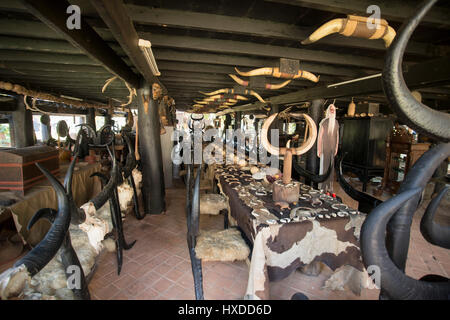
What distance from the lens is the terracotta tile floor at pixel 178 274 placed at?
2566 mm

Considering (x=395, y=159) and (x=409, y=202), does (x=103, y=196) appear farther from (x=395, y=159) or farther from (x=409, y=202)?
(x=395, y=159)

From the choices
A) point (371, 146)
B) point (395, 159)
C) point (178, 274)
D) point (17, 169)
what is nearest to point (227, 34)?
point (178, 274)

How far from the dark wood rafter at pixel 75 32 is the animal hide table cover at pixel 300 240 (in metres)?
2.38

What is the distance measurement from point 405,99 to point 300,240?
1.74 meters

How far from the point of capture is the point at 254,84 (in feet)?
12.9

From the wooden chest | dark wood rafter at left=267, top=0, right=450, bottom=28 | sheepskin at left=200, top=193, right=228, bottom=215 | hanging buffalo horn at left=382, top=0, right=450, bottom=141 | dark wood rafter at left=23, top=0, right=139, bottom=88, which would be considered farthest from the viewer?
sheepskin at left=200, top=193, right=228, bottom=215

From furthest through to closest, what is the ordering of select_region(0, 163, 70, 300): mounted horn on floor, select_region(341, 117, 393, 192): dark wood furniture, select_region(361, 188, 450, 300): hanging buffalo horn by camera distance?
select_region(341, 117, 393, 192): dark wood furniture, select_region(0, 163, 70, 300): mounted horn on floor, select_region(361, 188, 450, 300): hanging buffalo horn

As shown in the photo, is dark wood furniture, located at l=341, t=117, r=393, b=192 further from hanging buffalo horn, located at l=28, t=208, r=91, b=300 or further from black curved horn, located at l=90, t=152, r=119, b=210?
hanging buffalo horn, located at l=28, t=208, r=91, b=300

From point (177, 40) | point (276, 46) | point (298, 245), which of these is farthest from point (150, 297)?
point (276, 46)

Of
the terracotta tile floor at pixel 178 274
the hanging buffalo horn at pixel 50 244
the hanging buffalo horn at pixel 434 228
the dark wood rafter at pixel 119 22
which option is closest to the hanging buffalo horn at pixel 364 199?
the terracotta tile floor at pixel 178 274

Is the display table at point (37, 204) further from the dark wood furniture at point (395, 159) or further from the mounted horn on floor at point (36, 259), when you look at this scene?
the dark wood furniture at point (395, 159)

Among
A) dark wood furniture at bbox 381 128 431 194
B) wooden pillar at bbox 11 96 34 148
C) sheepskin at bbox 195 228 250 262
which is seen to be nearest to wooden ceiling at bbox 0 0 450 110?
sheepskin at bbox 195 228 250 262

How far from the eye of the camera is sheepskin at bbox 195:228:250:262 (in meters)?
2.28

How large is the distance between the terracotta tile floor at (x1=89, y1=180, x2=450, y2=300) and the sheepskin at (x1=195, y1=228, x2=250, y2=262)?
62cm
